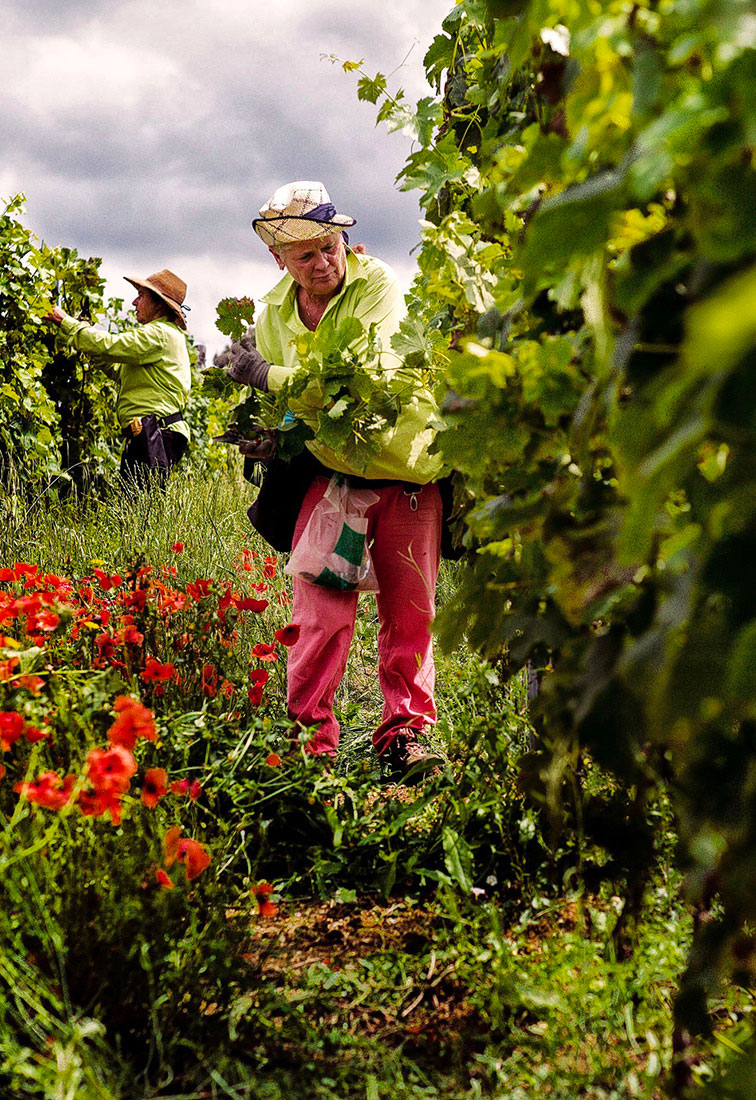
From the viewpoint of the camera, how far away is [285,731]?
96.2 inches

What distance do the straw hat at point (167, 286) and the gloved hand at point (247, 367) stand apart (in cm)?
314

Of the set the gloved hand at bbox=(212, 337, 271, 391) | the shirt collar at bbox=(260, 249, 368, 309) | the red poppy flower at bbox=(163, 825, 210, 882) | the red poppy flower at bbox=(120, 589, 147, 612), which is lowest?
the red poppy flower at bbox=(163, 825, 210, 882)

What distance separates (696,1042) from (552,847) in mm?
497

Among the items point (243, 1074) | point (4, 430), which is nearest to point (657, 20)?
point (243, 1074)

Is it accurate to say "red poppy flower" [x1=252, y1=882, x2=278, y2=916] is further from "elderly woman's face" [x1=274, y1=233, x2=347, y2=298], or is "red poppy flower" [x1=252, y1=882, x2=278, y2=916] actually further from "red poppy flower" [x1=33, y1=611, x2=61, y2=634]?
"elderly woman's face" [x1=274, y1=233, x2=347, y2=298]

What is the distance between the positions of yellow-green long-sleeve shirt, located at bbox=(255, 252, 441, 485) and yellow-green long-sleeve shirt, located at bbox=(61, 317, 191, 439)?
2872mm

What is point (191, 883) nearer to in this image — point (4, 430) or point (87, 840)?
point (87, 840)

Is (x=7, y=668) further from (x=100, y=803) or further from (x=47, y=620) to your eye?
(x=100, y=803)

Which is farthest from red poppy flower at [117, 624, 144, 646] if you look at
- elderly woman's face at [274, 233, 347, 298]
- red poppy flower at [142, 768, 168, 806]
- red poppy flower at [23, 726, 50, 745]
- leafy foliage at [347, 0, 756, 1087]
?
elderly woman's face at [274, 233, 347, 298]

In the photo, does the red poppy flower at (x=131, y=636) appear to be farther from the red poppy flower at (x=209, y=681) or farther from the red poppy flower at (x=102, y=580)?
the red poppy flower at (x=102, y=580)

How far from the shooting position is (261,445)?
242 cm

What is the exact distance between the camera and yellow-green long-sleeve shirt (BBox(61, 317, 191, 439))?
17.8 ft

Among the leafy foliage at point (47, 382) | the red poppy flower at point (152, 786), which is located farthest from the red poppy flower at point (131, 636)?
the leafy foliage at point (47, 382)

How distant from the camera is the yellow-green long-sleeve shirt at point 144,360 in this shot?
17.8 feet
